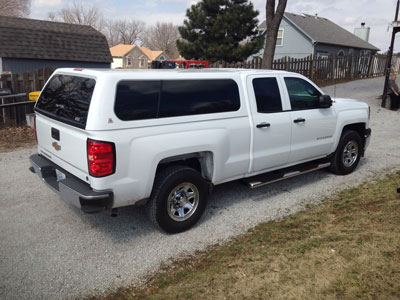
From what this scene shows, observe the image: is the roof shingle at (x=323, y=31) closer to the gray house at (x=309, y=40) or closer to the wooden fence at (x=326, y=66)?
the gray house at (x=309, y=40)

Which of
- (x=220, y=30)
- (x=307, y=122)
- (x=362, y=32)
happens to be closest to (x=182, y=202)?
(x=307, y=122)

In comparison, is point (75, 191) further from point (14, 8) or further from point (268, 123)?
point (14, 8)

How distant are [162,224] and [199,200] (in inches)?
22.5

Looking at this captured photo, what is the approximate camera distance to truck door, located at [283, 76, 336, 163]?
534cm

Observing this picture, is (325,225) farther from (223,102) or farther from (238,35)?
(238,35)

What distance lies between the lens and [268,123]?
490cm

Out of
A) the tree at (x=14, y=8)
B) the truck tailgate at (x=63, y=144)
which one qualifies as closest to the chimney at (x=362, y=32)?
the truck tailgate at (x=63, y=144)

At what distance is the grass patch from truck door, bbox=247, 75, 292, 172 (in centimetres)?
91

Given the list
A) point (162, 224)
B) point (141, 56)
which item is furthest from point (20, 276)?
point (141, 56)

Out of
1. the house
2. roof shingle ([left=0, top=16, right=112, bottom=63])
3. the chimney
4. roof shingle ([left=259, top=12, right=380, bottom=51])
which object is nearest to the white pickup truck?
roof shingle ([left=0, top=16, right=112, bottom=63])

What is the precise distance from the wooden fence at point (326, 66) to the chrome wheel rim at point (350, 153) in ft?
37.7

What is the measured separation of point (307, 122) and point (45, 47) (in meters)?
18.7

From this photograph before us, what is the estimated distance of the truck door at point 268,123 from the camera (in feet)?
15.8

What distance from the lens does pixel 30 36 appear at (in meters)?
19.9
